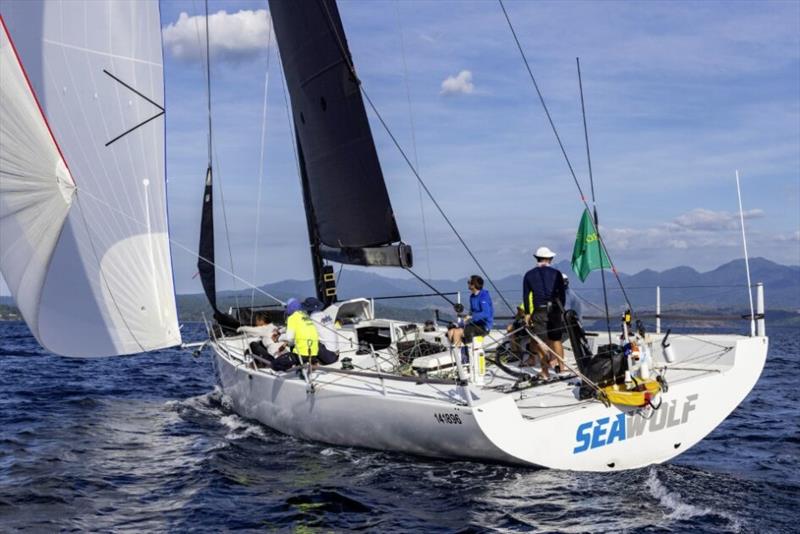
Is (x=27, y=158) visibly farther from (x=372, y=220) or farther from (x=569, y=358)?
(x=569, y=358)

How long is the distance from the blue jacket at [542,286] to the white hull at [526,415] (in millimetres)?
1056

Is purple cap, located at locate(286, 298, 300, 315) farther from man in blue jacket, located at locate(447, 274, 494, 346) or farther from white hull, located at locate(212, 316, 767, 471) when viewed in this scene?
man in blue jacket, located at locate(447, 274, 494, 346)

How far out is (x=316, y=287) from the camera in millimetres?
15766

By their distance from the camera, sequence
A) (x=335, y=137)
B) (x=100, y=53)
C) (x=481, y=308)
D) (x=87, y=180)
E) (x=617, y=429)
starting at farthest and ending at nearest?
(x=335, y=137)
(x=100, y=53)
(x=87, y=180)
(x=481, y=308)
(x=617, y=429)

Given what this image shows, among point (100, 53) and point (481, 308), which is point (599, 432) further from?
point (100, 53)

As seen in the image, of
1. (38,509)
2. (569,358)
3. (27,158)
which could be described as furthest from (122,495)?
(569,358)

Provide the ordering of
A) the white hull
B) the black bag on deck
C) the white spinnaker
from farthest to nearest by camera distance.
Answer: the white spinnaker
the black bag on deck
the white hull

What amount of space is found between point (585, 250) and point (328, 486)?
21.5ft

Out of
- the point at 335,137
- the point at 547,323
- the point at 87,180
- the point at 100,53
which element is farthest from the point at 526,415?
the point at 100,53

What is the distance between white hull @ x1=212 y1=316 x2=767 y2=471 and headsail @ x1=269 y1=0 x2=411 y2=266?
301 centimetres

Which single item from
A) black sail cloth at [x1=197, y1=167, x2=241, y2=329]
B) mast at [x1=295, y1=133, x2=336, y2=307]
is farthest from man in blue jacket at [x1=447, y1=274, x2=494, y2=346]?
black sail cloth at [x1=197, y1=167, x2=241, y2=329]

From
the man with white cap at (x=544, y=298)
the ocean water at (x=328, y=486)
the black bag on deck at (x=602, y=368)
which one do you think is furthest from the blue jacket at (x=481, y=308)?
the ocean water at (x=328, y=486)

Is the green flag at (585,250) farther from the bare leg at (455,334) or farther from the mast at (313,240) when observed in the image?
the mast at (313,240)

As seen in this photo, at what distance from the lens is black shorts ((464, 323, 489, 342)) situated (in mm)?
10426
